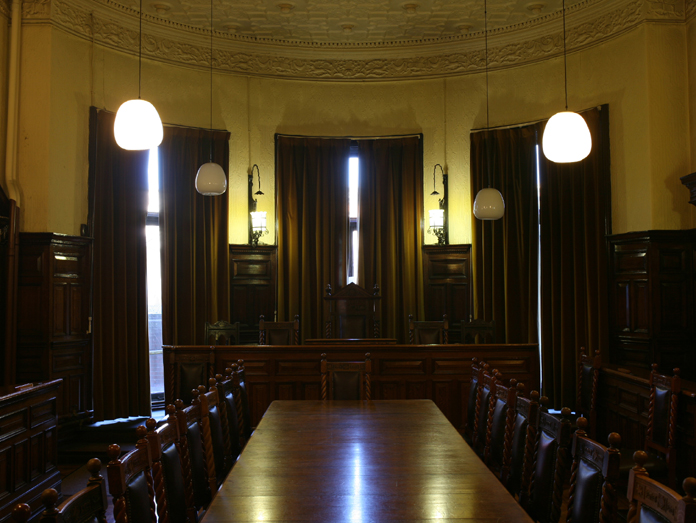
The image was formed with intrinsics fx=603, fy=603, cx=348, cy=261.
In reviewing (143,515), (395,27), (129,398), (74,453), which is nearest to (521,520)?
(143,515)

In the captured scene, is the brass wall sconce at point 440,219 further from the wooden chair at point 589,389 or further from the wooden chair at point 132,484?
the wooden chair at point 132,484

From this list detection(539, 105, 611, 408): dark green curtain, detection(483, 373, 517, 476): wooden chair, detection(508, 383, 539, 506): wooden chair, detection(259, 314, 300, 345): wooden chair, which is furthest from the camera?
detection(259, 314, 300, 345): wooden chair

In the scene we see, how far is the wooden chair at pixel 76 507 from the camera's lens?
1512 millimetres

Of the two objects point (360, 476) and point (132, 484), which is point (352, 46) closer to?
point (360, 476)

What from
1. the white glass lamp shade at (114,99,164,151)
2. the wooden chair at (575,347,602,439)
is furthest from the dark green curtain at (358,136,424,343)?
the white glass lamp shade at (114,99,164,151)

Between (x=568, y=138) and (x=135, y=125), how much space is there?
9.78 ft

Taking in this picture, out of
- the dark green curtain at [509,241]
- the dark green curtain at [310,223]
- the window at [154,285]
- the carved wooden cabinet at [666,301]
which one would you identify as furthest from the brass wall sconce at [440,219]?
the window at [154,285]

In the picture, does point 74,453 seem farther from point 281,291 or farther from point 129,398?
point 281,291

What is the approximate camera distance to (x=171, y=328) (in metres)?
7.85

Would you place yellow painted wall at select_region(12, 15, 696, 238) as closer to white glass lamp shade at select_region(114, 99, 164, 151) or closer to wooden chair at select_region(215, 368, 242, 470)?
white glass lamp shade at select_region(114, 99, 164, 151)

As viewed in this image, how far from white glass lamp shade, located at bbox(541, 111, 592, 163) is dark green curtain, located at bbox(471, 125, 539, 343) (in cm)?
370

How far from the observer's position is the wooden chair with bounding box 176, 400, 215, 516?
2.80 metres

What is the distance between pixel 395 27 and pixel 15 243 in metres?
5.62

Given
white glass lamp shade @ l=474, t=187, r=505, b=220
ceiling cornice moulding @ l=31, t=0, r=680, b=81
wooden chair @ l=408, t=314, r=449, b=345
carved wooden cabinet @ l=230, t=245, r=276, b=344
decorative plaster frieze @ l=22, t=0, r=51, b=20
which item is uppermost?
ceiling cornice moulding @ l=31, t=0, r=680, b=81
